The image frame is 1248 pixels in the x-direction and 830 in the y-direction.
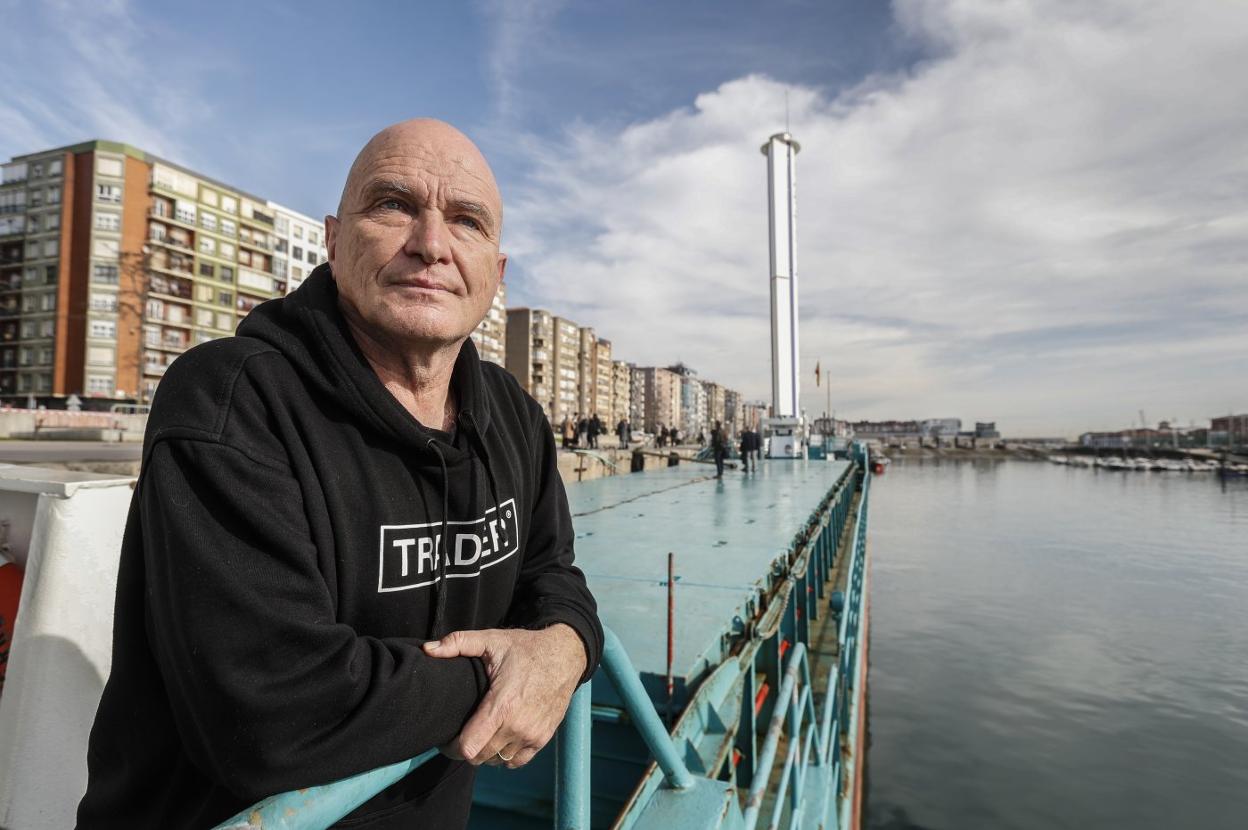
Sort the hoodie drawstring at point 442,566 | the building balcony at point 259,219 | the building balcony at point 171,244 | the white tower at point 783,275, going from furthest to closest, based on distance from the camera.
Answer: the building balcony at point 259,219
the building balcony at point 171,244
the white tower at point 783,275
the hoodie drawstring at point 442,566

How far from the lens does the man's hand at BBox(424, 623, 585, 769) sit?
1155 mm

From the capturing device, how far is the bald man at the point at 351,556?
0.96m

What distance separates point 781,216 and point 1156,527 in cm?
3058

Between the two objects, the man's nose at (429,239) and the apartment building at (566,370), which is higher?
the apartment building at (566,370)

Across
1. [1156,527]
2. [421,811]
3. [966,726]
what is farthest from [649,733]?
[1156,527]

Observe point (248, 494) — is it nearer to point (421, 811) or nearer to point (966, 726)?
point (421, 811)

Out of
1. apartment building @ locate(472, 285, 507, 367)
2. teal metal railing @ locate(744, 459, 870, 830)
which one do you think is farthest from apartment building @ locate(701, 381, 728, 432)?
teal metal railing @ locate(744, 459, 870, 830)

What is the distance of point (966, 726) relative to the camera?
1283cm

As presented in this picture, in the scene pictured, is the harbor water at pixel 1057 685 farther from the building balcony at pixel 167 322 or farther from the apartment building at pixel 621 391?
the apartment building at pixel 621 391

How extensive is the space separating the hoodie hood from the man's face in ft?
0.28

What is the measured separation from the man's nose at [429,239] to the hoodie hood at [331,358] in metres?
0.21

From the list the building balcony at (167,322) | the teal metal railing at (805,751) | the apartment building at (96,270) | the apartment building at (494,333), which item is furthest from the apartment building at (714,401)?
the teal metal railing at (805,751)

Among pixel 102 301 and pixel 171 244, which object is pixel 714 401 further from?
pixel 102 301

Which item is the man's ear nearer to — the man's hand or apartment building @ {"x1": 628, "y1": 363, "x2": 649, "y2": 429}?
the man's hand
